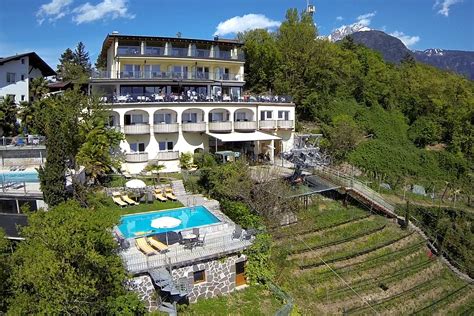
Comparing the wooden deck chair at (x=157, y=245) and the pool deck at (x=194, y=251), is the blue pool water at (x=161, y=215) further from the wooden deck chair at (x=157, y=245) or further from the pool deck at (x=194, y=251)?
the wooden deck chair at (x=157, y=245)

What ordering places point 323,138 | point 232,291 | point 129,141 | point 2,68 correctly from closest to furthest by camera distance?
point 232,291 < point 129,141 < point 2,68 < point 323,138

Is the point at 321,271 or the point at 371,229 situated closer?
the point at 321,271

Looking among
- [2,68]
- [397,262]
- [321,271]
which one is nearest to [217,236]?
[321,271]

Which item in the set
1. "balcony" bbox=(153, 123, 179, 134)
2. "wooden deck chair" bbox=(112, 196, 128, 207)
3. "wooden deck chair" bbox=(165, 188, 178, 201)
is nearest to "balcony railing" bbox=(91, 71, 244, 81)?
"balcony" bbox=(153, 123, 179, 134)

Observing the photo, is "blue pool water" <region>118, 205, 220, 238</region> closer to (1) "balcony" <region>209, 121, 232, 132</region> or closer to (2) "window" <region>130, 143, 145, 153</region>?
(2) "window" <region>130, 143, 145, 153</region>

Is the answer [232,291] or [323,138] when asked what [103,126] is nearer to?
[232,291]

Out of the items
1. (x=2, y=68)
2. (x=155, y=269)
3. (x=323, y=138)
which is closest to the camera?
(x=155, y=269)

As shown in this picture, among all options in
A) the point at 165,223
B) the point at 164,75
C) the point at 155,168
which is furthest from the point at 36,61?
the point at 165,223

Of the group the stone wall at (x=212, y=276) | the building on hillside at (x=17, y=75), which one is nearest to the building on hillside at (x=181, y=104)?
the building on hillside at (x=17, y=75)

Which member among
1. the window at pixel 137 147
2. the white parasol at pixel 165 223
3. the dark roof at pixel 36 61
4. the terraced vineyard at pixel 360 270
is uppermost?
the dark roof at pixel 36 61
